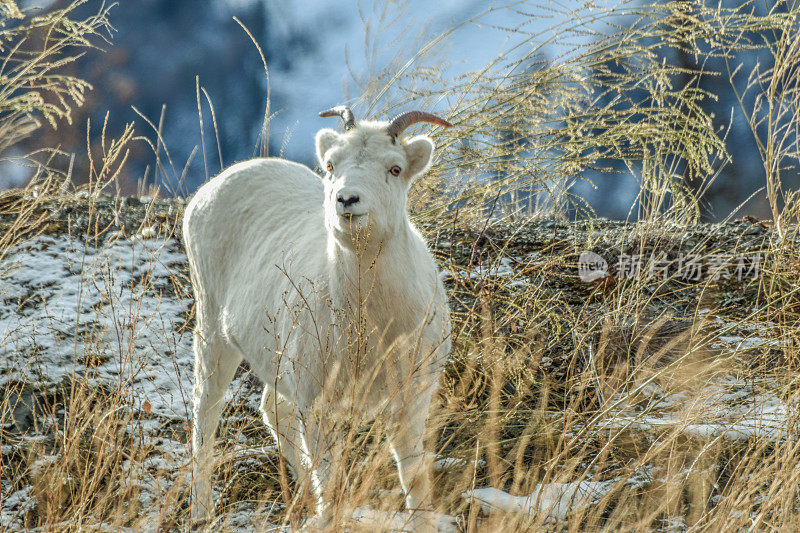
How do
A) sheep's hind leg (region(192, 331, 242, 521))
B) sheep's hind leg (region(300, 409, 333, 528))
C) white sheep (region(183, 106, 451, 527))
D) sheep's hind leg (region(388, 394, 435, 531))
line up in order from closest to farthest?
sheep's hind leg (region(300, 409, 333, 528)), white sheep (region(183, 106, 451, 527)), sheep's hind leg (region(388, 394, 435, 531)), sheep's hind leg (region(192, 331, 242, 521))

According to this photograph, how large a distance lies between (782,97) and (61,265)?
5006 mm

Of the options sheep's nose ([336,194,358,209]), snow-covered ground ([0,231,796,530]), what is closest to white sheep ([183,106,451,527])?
sheep's nose ([336,194,358,209])

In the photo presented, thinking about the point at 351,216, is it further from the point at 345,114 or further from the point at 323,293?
the point at 345,114

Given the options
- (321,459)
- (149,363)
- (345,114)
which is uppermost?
(345,114)

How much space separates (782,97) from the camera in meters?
3.86

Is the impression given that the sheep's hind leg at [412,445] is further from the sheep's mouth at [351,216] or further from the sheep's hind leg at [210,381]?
the sheep's hind leg at [210,381]

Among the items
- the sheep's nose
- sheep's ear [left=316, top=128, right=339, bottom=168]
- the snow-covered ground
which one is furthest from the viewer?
sheep's ear [left=316, top=128, right=339, bottom=168]

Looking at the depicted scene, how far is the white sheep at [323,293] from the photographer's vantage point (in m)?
2.27

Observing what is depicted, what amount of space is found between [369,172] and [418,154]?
0.32 m

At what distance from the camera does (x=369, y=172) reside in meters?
2.60

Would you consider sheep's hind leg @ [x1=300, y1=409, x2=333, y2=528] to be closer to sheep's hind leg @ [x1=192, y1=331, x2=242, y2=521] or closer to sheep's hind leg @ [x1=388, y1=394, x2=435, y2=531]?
sheep's hind leg @ [x1=388, y1=394, x2=435, y2=531]

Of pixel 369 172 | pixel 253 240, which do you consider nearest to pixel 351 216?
pixel 369 172

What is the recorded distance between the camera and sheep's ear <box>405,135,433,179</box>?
9.11 ft

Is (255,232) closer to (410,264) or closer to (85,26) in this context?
(410,264)
